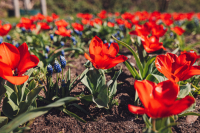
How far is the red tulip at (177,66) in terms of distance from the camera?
3.72 ft

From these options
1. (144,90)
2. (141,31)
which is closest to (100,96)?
(144,90)

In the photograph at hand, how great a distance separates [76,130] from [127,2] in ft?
46.9

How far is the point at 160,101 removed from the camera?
32.7 inches

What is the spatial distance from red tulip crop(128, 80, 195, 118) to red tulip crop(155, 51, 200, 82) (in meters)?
0.20

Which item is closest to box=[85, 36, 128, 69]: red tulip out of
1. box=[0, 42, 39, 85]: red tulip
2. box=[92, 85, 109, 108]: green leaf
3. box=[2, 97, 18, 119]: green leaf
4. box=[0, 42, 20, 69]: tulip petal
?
box=[92, 85, 109, 108]: green leaf

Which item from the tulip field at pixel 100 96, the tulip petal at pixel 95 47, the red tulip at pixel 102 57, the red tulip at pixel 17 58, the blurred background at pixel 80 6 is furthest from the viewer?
the blurred background at pixel 80 6

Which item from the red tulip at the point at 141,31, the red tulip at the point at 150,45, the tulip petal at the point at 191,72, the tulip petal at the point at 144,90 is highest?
the red tulip at the point at 141,31

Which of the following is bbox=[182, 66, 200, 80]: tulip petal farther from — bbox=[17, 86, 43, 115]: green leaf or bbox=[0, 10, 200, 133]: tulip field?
bbox=[17, 86, 43, 115]: green leaf

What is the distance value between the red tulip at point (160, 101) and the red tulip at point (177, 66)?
201mm

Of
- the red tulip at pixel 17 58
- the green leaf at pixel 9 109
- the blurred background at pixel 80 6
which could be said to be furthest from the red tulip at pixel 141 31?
the blurred background at pixel 80 6

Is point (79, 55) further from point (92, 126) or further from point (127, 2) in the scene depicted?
point (127, 2)

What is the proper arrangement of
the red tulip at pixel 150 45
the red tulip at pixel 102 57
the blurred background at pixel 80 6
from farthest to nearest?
the blurred background at pixel 80 6
the red tulip at pixel 150 45
the red tulip at pixel 102 57

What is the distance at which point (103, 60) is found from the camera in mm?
1202

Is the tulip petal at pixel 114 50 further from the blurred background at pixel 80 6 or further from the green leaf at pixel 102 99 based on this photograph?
the blurred background at pixel 80 6
